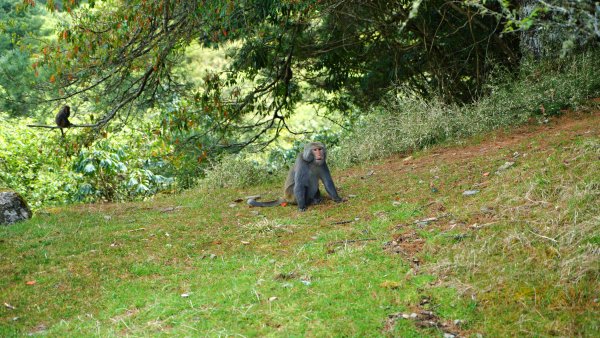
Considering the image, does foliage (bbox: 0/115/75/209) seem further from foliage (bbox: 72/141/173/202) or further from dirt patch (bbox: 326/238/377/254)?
dirt patch (bbox: 326/238/377/254)

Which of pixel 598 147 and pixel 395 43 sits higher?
pixel 395 43

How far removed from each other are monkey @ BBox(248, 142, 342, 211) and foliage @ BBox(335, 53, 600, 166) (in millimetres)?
3446

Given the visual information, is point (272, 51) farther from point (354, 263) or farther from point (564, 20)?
point (564, 20)

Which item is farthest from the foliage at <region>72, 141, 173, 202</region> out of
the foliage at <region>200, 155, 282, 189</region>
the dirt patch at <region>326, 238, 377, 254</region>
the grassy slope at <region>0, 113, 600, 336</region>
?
the dirt patch at <region>326, 238, 377, 254</region>

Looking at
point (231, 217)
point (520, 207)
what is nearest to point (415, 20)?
point (231, 217)

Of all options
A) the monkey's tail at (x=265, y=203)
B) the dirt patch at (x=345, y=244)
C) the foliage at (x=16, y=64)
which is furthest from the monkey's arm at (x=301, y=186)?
the foliage at (x=16, y=64)

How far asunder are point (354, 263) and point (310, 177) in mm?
3198

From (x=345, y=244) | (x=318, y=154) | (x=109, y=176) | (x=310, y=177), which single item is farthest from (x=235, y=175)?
(x=345, y=244)

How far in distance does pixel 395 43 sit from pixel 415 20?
685mm

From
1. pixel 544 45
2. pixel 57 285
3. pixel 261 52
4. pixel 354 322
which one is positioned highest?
pixel 261 52

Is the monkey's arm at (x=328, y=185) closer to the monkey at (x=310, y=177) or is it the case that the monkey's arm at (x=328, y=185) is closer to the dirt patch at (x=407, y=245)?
the monkey at (x=310, y=177)

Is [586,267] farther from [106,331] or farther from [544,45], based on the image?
[544,45]

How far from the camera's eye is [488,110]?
39.1 ft

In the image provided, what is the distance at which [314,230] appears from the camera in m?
7.75
